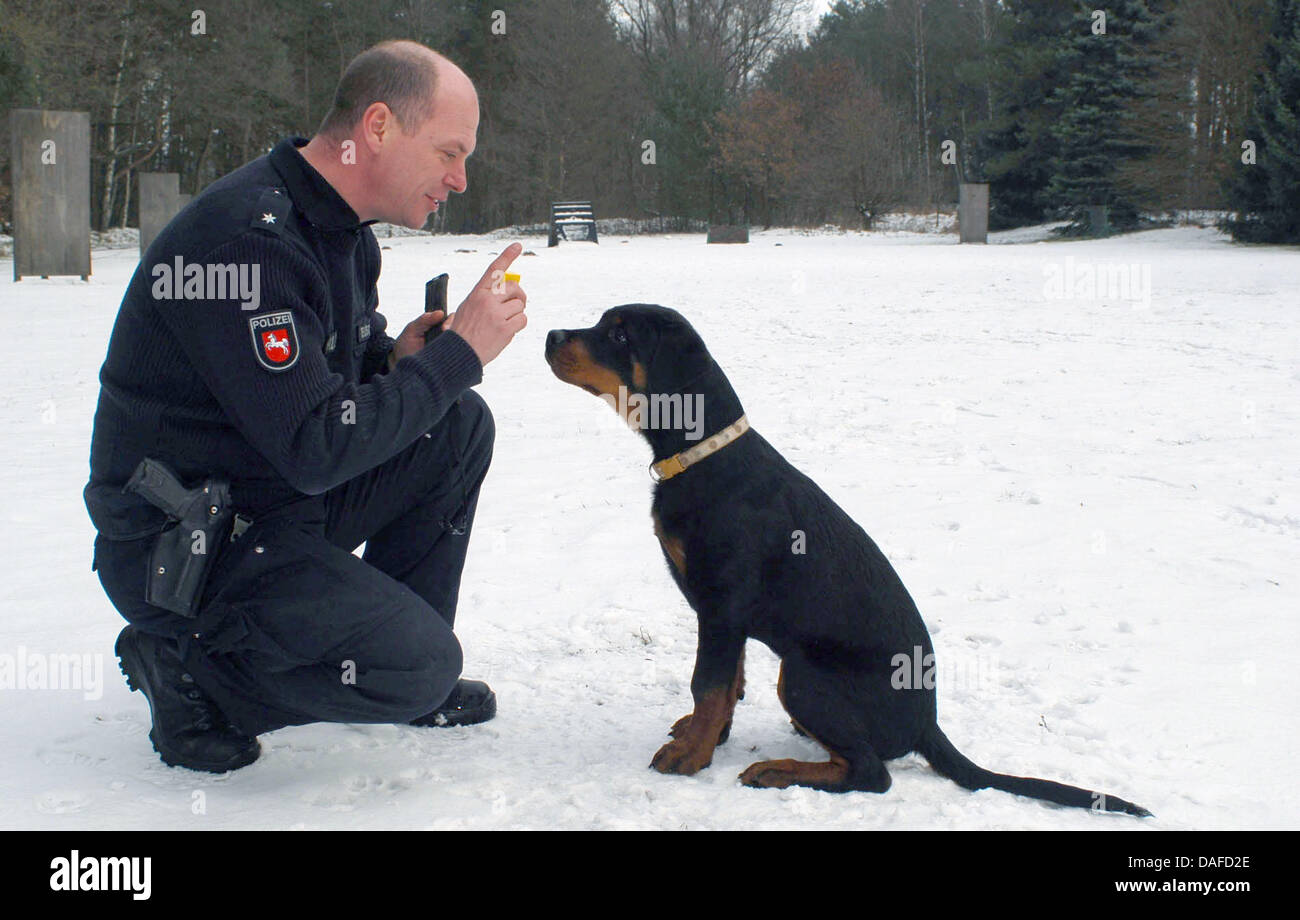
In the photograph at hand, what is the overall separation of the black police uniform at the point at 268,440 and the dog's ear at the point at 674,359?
53cm

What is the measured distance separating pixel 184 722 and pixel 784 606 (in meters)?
1.32

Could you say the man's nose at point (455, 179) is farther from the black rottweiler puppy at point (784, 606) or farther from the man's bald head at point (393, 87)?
the black rottweiler puppy at point (784, 606)

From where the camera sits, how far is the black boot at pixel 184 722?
2346 mm

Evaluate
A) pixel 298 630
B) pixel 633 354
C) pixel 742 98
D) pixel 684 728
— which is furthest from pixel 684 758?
pixel 742 98

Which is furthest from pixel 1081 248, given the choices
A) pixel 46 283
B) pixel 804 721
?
pixel 804 721

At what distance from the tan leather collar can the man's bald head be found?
0.93m

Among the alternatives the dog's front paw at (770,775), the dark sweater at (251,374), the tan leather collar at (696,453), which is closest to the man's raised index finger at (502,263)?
the dark sweater at (251,374)

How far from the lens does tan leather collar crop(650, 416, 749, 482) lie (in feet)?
8.23

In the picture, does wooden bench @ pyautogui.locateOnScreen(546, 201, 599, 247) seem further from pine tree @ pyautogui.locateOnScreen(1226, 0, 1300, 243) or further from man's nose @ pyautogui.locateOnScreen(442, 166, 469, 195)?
man's nose @ pyautogui.locateOnScreen(442, 166, 469, 195)

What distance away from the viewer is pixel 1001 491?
14.9ft

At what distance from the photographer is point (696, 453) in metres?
2.51

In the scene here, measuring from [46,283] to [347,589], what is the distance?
12.5 m

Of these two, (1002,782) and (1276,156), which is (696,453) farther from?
(1276,156)
